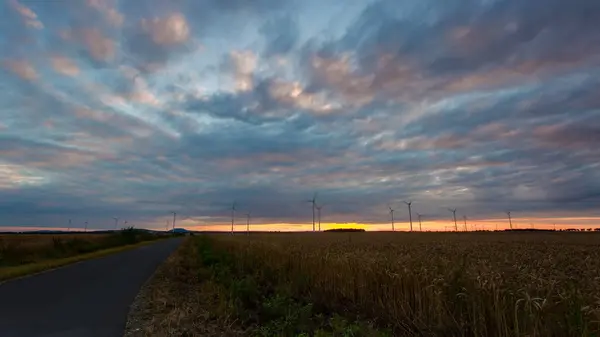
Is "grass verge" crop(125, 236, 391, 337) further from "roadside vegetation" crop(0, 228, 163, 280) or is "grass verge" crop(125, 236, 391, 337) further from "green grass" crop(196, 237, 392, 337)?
"roadside vegetation" crop(0, 228, 163, 280)

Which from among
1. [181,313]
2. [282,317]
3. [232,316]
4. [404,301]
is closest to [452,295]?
[404,301]

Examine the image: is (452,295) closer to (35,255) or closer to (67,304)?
(67,304)

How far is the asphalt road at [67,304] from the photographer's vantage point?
31.0 ft

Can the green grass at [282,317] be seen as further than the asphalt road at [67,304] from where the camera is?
No

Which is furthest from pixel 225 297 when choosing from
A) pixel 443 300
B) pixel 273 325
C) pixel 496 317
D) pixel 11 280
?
pixel 11 280

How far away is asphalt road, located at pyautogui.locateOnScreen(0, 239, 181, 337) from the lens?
9445mm

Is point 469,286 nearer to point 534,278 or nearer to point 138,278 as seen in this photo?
point 534,278

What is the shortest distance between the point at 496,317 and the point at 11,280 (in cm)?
1989

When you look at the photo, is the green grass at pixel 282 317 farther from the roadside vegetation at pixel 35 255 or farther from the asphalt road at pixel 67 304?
the roadside vegetation at pixel 35 255

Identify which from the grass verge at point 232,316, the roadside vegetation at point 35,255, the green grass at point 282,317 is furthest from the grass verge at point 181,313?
the roadside vegetation at point 35,255

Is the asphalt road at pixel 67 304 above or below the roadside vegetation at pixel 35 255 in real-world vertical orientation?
below

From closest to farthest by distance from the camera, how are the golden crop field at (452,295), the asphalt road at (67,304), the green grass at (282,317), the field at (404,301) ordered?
the golden crop field at (452,295) < the field at (404,301) < the green grass at (282,317) < the asphalt road at (67,304)

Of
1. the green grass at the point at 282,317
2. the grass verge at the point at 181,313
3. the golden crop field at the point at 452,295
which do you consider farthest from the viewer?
the grass verge at the point at 181,313

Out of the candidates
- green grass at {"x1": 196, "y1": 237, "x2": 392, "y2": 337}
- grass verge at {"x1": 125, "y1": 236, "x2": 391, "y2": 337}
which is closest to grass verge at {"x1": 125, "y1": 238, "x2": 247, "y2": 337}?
grass verge at {"x1": 125, "y1": 236, "x2": 391, "y2": 337}
